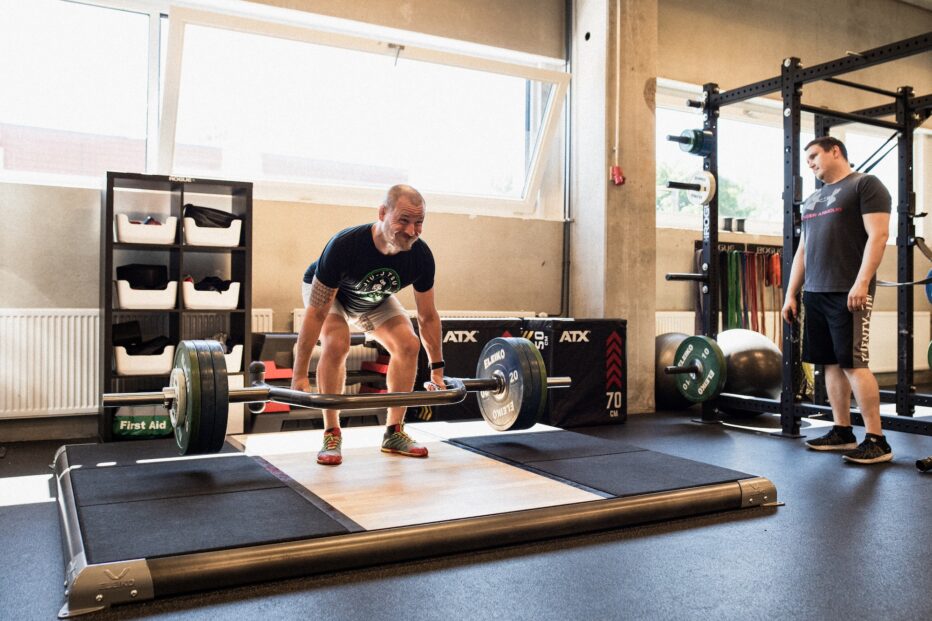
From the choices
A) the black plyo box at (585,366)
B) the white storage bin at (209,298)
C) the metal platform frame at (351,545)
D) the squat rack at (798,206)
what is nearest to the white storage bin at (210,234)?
the white storage bin at (209,298)

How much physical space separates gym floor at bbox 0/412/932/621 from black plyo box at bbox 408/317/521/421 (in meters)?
2.07

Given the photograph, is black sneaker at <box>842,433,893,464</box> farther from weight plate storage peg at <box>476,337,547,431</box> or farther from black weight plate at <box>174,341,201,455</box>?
black weight plate at <box>174,341,201,455</box>

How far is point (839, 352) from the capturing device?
3.61 meters

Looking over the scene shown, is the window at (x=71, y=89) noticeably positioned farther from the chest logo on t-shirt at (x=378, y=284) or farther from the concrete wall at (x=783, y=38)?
the concrete wall at (x=783, y=38)

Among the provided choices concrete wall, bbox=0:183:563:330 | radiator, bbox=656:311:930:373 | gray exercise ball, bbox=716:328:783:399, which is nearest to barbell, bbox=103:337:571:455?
concrete wall, bbox=0:183:563:330

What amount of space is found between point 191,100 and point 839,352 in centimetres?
369

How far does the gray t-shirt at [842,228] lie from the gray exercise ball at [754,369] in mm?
1208

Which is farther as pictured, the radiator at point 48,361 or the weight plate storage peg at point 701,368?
the weight plate storage peg at point 701,368

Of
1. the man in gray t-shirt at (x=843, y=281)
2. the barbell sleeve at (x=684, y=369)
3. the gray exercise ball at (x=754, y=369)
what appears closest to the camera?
the man in gray t-shirt at (x=843, y=281)

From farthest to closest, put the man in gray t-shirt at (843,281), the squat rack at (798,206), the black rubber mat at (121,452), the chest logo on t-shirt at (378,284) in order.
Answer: the squat rack at (798,206), the man in gray t-shirt at (843,281), the black rubber mat at (121,452), the chest logo on t-shirt at (378,284)

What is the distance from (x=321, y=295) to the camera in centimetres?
296

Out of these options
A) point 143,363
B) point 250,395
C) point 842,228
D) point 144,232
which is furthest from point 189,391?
point 842,228

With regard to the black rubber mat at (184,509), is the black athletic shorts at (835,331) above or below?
above

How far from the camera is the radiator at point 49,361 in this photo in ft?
13.2
